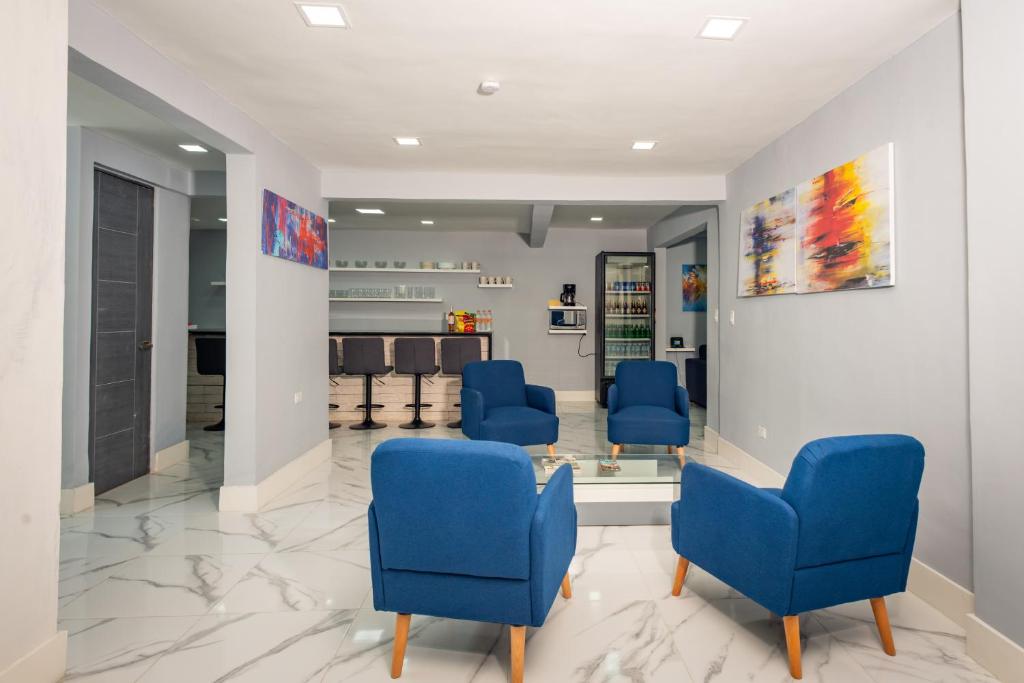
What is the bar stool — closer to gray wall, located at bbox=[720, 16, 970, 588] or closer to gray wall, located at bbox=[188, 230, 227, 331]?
Answer: gray wall, located at bbox=[188, 230, 227, 331]

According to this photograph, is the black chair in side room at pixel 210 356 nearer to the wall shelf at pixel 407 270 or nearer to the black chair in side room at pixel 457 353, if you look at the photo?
the wall shelf at pixel 407 270

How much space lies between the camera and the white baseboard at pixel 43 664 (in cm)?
→ 182

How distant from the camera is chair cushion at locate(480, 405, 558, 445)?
4.55 meters

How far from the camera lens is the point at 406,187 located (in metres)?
5.09

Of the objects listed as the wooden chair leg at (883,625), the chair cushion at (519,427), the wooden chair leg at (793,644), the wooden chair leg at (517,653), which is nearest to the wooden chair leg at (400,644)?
the wooden chair leg at (517,653)

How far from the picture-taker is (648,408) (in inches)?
198

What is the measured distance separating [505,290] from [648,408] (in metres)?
3.92

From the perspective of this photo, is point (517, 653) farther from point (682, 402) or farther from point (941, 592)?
point (682, 402)

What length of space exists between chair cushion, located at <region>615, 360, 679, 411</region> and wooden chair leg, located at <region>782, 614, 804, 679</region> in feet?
10.4

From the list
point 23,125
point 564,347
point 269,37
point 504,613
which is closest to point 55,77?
point 23,125

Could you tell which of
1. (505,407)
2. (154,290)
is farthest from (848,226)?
(154,290)

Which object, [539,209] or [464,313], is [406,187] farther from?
[464,313]

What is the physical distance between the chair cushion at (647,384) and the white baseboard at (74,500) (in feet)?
13.6

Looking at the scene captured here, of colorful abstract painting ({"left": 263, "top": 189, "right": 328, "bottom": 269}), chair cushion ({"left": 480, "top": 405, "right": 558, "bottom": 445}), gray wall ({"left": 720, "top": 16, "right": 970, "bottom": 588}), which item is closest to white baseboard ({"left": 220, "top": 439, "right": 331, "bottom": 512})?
chair cushion ({"left": 480, "top": 405, "right": 558, "bottom": 445})
